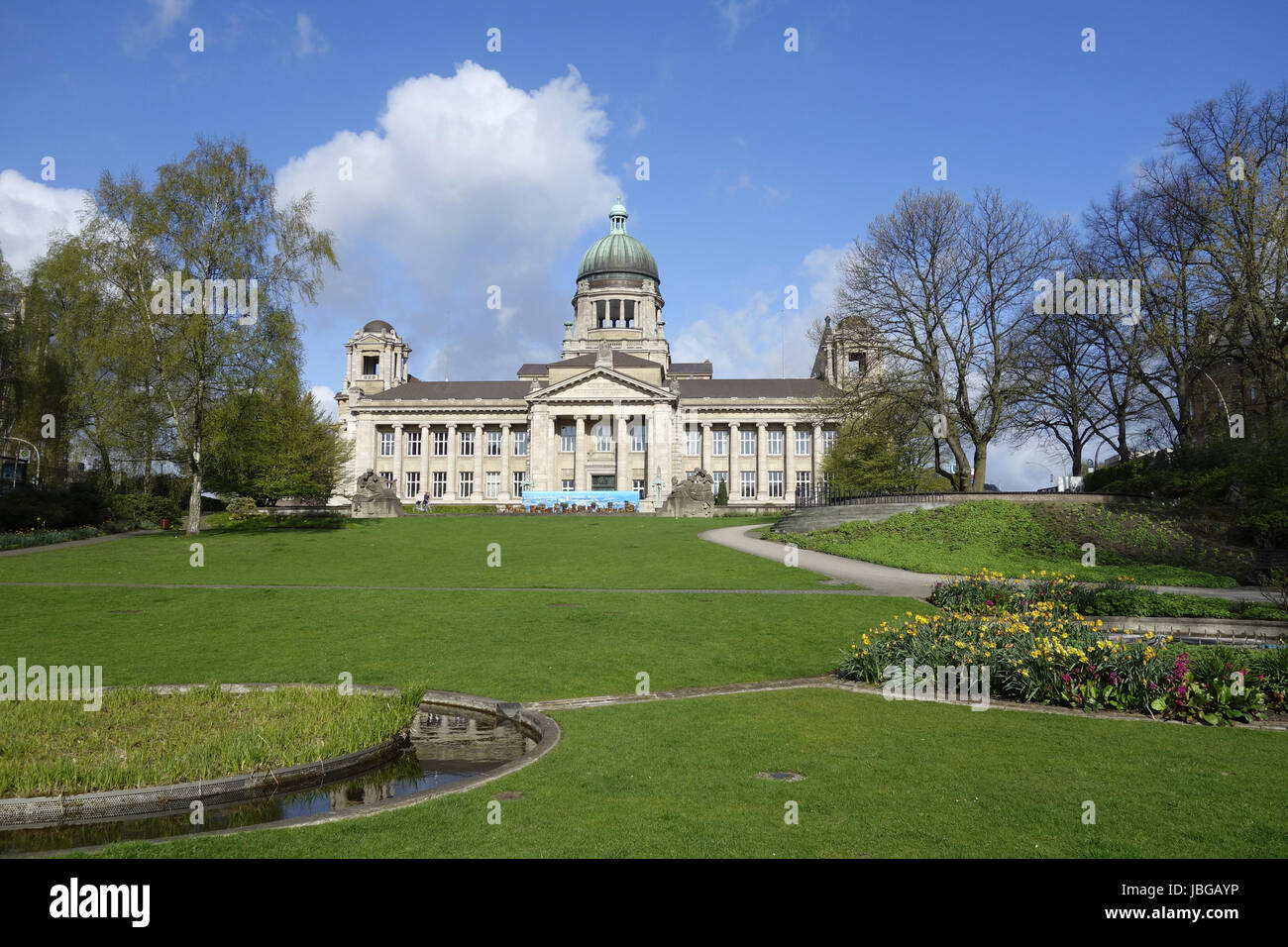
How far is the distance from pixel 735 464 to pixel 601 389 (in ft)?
62.1

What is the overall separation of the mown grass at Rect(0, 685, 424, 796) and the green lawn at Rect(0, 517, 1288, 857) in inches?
64.3

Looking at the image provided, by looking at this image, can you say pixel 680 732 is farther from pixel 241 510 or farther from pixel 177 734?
pixel 241 510

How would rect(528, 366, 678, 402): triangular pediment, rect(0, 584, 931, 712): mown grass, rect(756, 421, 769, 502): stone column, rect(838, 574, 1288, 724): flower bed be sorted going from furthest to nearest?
rect(756, 421, 769, 502): stone column
rect(528, 366, 678, 402): triangular pediment
rect(0, 584, 931, 712): mown grass
rect(838, 574, 1288, 724): flower bed

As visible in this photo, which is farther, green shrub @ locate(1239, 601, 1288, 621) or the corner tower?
the corner tower

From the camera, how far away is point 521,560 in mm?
29500

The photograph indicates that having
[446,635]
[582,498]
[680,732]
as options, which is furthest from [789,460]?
[680,732]

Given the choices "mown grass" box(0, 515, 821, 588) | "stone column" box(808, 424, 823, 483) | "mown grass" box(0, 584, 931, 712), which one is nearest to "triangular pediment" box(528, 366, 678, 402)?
"stone column" box(808, 424, 823, 483)

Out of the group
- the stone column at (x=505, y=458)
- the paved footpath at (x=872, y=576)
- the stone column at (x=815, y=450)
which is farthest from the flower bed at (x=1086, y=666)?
the stone column at (x=505, y=458)

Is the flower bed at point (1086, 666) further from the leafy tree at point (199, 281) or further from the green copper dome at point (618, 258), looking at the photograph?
the green copper dome at point (618, 258)

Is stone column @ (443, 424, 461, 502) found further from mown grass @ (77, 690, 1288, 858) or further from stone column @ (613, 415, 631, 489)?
mown grass @ (77, 690, 1288, 858)

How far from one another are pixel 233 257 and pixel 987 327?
3490 cm

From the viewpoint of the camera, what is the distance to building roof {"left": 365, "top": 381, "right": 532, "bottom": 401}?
97.3m

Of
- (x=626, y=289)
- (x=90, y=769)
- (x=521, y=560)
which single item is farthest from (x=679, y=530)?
(x=626, y=289)
